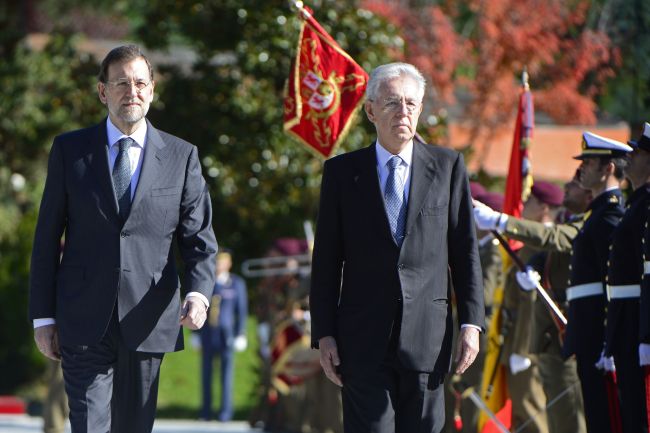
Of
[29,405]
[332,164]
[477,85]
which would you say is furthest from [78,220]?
[477,85]

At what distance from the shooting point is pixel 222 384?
50.5ft

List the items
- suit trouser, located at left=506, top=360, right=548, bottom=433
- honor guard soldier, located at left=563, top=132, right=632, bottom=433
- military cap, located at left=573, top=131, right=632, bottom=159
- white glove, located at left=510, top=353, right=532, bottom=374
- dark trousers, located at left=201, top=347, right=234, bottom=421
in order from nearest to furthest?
honor guard soldier, located at left=563, top=132, right=632, bottom=433 < military cap, located at left=573, top=131, right=632, bottom=159 < white glove, located at left=510, top=353, right=532, bottom=374 < suit trouser, located at left=506, top=360, right=548, bottom=433 < dark trousers, located at left=201, top=347, right=234, bottom=421

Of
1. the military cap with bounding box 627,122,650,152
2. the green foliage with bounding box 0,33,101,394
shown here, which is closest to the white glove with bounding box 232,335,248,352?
the green foliage with bounding box 0,33,101,394

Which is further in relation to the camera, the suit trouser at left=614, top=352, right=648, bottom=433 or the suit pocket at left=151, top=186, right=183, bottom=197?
the suit trouser at left=614, top=352, right=648, bottom=433

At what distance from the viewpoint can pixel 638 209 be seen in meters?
6.39

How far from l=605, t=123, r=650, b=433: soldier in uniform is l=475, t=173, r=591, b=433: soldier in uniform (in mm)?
1034

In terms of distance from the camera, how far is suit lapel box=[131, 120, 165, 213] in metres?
5.69

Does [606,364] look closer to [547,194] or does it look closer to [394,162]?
[394,162]

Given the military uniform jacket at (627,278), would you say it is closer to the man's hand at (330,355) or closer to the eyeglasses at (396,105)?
the eyeglasses at (396,105)

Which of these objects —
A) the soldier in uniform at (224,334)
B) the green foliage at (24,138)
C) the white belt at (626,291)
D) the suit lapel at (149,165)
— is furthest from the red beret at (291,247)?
the suit lapel at (149,165)

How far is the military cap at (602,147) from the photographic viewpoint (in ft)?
23.4

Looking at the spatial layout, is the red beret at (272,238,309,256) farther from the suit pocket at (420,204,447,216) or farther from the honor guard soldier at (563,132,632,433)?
the suit pocket at (420,204,447,216)

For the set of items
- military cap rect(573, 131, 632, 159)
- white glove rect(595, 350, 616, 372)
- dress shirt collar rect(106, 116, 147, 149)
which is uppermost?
military cap rect(573, 131, 632, 159)

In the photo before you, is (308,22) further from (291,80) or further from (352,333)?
(352,333)
